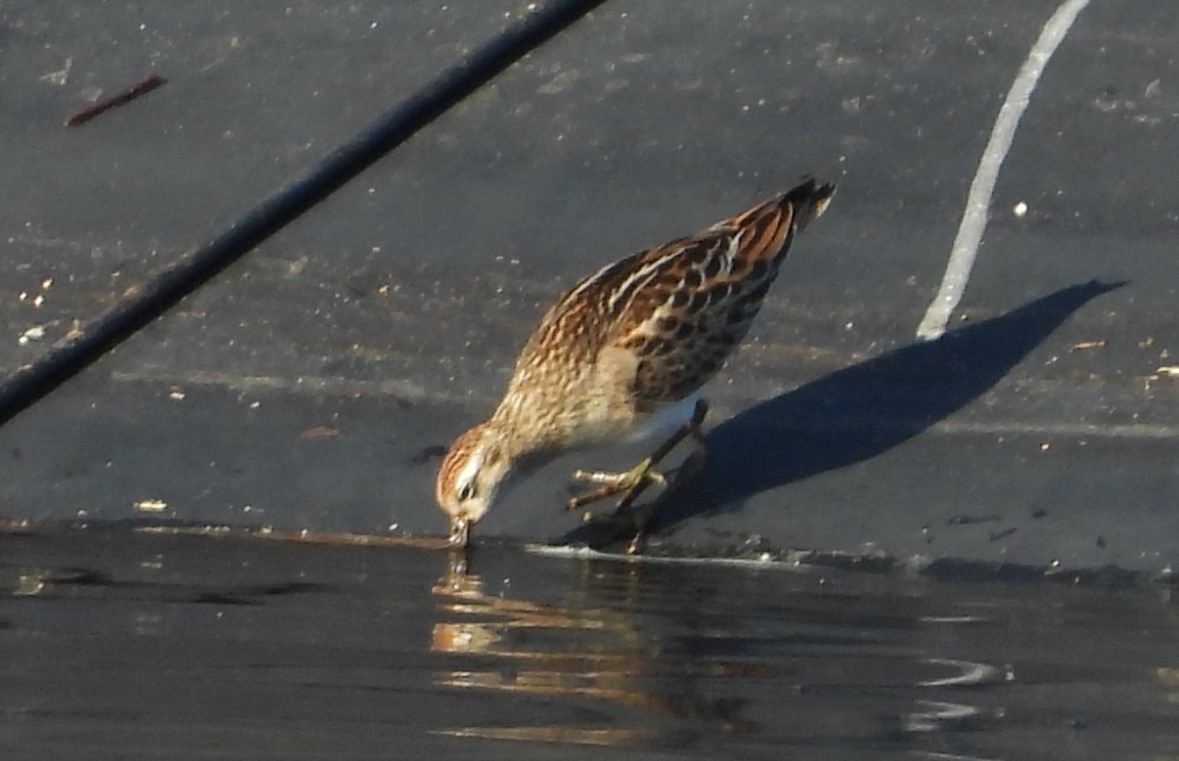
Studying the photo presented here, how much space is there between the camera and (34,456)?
7.70 m

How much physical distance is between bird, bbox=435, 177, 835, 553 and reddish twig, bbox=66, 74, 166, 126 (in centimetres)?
269

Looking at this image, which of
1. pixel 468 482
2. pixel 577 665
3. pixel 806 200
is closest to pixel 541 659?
pixel 577 665

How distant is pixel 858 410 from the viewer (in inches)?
309

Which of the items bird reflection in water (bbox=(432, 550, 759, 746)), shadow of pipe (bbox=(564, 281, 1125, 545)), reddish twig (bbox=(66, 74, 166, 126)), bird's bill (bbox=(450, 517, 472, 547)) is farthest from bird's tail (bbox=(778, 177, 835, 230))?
reddish twig (bbox=(66, 74, 166, 126))

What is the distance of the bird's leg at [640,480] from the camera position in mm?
7422

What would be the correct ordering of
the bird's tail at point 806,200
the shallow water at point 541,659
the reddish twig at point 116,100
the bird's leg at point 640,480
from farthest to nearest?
the reddish twig at point 116,100
the bird's tail at point 806,200
the bird's leg at point 640,480
the shallow water at point 541,659

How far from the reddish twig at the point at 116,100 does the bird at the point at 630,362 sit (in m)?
2.69

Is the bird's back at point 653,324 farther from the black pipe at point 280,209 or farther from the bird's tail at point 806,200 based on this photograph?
the black pipe at point 280,209

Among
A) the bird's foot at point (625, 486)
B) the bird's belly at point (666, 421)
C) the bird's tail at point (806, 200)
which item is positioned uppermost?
the bird's tail at point (806, 200)

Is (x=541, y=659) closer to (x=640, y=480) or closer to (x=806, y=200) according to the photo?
(x=640, y=480)

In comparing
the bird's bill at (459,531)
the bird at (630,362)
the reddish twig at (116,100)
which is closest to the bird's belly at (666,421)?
the bird at (630,362)

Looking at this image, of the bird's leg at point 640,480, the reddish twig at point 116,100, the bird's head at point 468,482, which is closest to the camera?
the bird's head at point 468,482

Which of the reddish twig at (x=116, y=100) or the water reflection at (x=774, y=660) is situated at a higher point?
the reddish twig at (x=116, y=100)

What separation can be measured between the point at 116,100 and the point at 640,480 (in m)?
3.21
